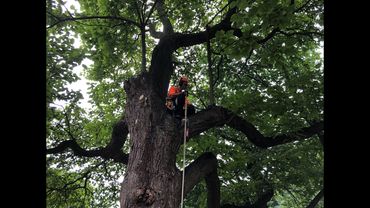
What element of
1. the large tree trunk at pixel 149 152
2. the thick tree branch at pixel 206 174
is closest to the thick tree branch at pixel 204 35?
the large tree trunk at pixel 149 152

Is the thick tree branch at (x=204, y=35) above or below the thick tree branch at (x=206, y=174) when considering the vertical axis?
above

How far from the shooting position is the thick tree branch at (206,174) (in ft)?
21.0

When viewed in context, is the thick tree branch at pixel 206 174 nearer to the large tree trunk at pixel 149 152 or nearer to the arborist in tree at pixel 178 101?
the large tree trunk at pixel 149 152

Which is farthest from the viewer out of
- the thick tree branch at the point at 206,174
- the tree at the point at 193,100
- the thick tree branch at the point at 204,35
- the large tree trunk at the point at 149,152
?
the thick tree branch at the point at 204,35

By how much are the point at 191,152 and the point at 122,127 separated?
12.7ft

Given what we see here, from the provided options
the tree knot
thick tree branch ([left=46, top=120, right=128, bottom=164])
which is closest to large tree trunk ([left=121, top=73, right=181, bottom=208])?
the tree knot

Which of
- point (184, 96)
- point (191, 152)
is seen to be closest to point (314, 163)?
point (191, 152)

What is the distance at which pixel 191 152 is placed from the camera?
35.4 ft

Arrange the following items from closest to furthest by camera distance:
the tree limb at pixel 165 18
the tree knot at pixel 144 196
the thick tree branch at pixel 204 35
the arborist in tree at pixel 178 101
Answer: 1. the tree knot at pixel 144 196
2. the arborist in tree at pixel 178 101
3. the thick tree branch at pixel 204 35
4. the tree limb at pixel 165 18

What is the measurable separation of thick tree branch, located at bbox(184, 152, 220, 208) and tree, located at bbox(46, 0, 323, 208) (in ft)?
0.07

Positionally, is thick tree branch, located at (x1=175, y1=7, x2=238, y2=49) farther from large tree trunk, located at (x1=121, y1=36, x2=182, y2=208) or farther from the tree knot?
the tree knot

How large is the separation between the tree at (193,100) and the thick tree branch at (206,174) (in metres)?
0.02

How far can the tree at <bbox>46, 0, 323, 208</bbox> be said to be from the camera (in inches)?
228
